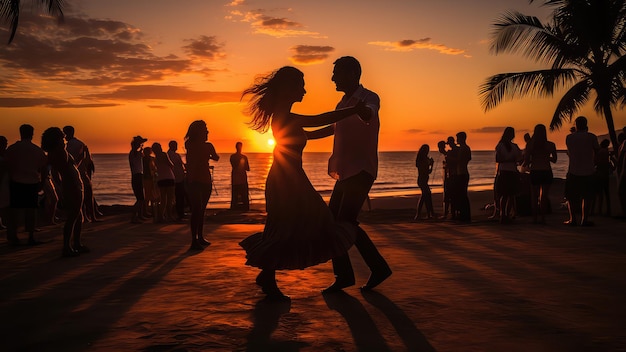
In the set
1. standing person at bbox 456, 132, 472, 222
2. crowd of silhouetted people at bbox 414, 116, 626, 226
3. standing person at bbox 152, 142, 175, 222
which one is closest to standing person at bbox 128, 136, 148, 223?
standing person at bbox 152, 142, 175, 222

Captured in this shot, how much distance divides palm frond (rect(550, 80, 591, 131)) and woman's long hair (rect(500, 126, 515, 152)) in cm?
989

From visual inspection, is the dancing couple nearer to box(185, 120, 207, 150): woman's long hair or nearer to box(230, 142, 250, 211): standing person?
box(185, 120, 207, 150): woman's long hair

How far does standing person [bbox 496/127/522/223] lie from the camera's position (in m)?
12.8

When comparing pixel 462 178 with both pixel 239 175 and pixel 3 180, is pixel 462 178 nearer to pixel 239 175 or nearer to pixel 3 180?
pixel 239 175

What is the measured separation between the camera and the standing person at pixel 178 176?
51.4 ft

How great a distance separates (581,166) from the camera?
39.5 ft

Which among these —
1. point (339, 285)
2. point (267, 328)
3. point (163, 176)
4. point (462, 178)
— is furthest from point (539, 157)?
point (267, 328)

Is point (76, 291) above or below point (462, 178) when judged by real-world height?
below

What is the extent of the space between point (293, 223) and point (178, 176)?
11329 millimetres

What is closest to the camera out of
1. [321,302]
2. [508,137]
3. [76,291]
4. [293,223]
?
[293,223]

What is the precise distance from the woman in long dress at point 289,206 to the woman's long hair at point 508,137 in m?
8.36

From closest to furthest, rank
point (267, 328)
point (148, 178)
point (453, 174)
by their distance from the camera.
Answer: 1. point (267, 328)
2. point (453, 174)
3. point (148, 178)

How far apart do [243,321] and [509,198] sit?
10665mm

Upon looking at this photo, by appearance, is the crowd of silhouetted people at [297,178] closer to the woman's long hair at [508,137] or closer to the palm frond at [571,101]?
the woman's long hair at [508,137]
